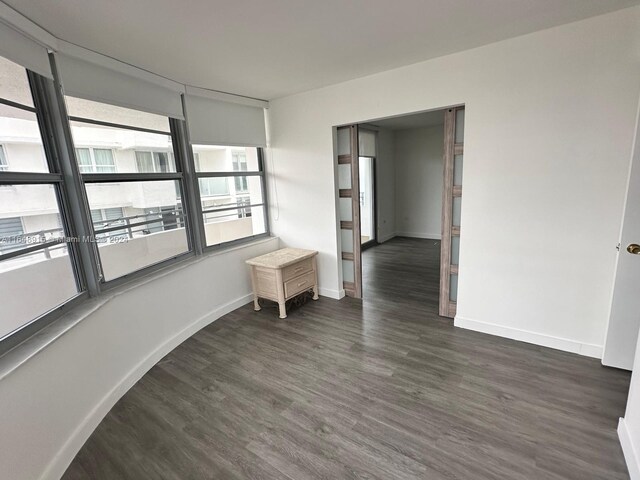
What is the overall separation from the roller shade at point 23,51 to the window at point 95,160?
54 cm

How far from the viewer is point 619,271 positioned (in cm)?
218

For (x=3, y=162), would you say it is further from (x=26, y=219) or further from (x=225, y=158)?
(x=225, y=158)

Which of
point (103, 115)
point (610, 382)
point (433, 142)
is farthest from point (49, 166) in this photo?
point (433, 142)

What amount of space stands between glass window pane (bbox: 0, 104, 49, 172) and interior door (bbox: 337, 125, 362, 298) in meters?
2.60

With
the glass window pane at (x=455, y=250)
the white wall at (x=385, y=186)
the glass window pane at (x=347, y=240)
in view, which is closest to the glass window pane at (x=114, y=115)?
the glass window pane at (x=347, y=240)

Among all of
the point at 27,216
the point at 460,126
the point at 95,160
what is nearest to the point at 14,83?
the point at 95,160

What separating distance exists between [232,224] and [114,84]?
1799mm

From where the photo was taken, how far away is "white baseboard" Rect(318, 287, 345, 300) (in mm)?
3857

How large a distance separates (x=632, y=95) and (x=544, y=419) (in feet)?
7.05

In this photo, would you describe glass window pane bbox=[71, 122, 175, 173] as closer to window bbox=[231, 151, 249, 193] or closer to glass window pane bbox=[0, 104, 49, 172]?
glass window pane bbox=[0, 104, 49, 172]

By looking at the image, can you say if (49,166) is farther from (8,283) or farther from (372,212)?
(372,212)

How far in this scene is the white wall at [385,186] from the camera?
6520mm

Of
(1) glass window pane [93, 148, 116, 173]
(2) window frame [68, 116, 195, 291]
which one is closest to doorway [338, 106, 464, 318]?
(2) window frame [68, 116, 195, 291]

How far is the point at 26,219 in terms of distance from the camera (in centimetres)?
181
